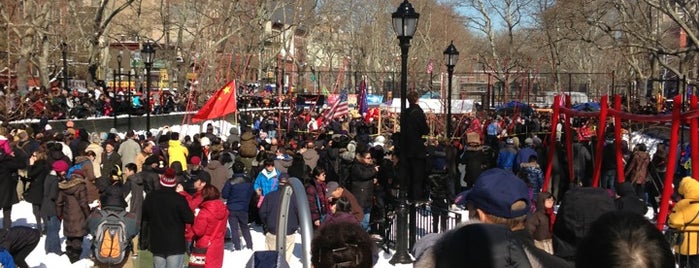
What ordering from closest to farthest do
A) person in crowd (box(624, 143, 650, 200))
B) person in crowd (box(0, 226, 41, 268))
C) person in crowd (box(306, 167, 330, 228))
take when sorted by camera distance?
person in crowd (box(0, 226, 41, 268)) < person in crowd (box(306, 167, 330, 228)) < person in crowd (box(624, 143, 650, 200))

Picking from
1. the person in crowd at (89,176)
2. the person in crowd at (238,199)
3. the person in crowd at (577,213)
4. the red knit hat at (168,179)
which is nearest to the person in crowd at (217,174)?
the person in crowd at (238,199)

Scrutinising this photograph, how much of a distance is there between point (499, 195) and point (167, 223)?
6294mm

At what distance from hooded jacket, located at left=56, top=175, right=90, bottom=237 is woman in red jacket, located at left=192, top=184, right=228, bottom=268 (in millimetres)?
3079

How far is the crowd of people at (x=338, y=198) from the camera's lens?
3518 mm

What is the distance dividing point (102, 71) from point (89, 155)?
31.7 meters

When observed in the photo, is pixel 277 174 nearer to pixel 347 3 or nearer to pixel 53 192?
pixel 53 192

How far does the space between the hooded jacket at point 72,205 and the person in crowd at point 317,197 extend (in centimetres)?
348

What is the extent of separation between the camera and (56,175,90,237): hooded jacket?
1205cm

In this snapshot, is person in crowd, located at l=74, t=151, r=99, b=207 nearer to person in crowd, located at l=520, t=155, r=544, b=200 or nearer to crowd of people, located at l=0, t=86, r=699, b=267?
crowd of people, located at l=0, t=86, r=699, b=267

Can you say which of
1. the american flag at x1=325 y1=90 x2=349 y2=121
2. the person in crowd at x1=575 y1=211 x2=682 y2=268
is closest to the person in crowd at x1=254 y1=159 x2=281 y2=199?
the person in crowd at x1=575 y1=211 x2=682 y2=268

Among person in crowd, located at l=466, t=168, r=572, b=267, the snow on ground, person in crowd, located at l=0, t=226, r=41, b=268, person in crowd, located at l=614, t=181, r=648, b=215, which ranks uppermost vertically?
person in crowd, located at l=466, t=168, r=572, b=267

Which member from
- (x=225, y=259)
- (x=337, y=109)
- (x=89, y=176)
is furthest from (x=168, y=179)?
(x=337, y=109)

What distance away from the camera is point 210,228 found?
976 cm

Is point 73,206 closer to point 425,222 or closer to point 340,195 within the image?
point 340,195
